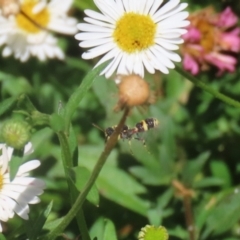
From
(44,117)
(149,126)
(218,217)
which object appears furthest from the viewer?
(218,217)

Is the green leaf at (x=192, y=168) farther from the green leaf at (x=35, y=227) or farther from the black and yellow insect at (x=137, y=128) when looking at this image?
the green leaf at (x=35, y=227)

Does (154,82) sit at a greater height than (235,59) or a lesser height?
lesser

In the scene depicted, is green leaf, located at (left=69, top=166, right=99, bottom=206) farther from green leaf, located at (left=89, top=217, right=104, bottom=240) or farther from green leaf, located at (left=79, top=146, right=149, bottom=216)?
green leaf, located at (left=79, top=146, right=149, bottom=216)

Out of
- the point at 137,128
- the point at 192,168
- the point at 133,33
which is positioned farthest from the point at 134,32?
the point at 192,168

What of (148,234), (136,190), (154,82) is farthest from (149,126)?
(154,82)

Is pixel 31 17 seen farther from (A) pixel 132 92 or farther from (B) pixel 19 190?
(A) pixel 132 92

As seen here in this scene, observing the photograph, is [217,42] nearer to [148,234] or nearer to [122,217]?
[122,217]

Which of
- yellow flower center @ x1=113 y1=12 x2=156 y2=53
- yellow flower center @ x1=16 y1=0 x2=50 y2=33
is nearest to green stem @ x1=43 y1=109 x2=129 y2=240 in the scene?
yellow flower center @ x1=113 y1=12 x2=156 y2=53
